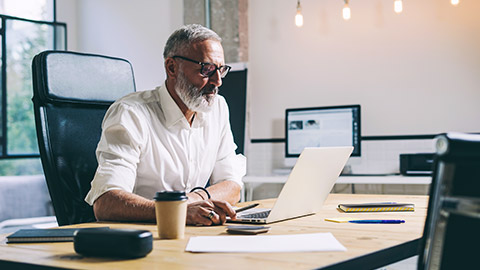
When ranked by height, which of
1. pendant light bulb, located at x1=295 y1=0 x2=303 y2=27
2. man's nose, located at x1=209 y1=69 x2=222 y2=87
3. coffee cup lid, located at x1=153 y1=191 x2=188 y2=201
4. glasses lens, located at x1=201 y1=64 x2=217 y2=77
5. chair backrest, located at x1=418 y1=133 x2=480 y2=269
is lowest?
coffee cup lid, located at x1=153 y1=191 x2=188 y2=201

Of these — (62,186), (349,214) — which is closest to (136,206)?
(62,186)

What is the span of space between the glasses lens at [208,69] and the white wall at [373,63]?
8.66 ft

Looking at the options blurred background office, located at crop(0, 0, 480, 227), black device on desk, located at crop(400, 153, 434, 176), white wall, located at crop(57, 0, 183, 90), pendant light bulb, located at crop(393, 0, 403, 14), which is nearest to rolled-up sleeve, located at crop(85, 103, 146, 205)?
black device on desk, located at crop(400, 153, 434, 176)

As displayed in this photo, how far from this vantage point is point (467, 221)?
0.68 meters

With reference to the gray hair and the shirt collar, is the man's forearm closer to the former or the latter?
the shirt collar

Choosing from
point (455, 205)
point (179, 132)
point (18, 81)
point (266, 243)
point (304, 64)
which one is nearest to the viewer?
point (455, 205)

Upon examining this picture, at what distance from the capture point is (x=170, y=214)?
1196 millimetres

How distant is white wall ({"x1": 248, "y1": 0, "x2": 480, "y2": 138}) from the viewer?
13.5 feet

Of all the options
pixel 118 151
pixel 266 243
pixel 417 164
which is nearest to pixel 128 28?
pixel 417 164

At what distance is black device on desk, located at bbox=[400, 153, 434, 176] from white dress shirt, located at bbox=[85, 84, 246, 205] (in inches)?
75.8

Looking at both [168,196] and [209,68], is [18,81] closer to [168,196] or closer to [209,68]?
[209,68]

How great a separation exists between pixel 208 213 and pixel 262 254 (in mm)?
432

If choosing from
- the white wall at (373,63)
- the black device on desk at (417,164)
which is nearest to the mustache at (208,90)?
the black device on desk at (417,164)

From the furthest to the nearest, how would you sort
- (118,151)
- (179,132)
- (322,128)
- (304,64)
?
(304,64) < (322,128) < (179,132) < (118,151)
